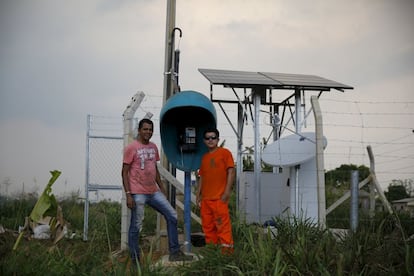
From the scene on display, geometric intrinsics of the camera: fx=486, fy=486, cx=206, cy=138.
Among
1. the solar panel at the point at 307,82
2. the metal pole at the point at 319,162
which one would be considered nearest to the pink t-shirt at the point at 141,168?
the metal pole at the point at 319,162

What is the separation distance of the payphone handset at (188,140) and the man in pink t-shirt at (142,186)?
0.43 metres

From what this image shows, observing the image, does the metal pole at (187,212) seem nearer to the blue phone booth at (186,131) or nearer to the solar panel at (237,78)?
the blue phone booth at (186,131)

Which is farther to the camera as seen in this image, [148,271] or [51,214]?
[51,214]

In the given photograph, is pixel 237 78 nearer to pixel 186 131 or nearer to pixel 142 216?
pixel 186 131

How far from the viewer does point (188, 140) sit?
596 cm

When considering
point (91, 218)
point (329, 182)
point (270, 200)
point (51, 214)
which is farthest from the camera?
point (329, 182)

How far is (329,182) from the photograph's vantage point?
12.1 m

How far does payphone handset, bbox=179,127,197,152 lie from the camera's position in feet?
19.6

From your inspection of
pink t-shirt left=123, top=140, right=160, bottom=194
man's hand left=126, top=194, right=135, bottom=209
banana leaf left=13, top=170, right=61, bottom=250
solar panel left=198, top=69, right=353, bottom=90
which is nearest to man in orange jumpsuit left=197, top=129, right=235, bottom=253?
pink t-shirt left=123, top=140, right=160, bottom=194

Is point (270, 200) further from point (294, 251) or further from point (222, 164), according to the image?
point (294, 251)

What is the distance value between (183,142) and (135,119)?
4.20 ft

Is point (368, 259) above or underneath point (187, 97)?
underneath

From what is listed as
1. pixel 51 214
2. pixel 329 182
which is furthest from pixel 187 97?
pixel 329 182

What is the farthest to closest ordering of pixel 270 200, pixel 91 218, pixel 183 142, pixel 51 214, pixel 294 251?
pixel 270 200 → pixel 91 218 → pixel 183 142 → pixel 51 214 → pixel 294 251
